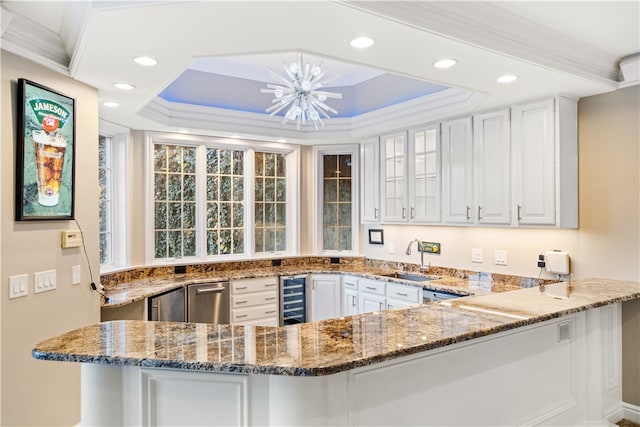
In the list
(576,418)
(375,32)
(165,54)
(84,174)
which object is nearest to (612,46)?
(375,32)

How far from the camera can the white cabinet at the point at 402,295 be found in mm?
3934

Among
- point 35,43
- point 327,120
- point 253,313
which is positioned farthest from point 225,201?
point 35,43

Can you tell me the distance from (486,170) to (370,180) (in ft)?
5.08

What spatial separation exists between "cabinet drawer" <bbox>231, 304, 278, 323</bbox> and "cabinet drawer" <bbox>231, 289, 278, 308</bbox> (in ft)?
0.15

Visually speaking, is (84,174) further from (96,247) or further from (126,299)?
(126,299)

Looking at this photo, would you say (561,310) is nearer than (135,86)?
Yes

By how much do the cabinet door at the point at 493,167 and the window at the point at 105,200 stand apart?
358 cm

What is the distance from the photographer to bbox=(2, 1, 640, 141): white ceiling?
1934 mm

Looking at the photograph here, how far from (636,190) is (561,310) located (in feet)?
4.69

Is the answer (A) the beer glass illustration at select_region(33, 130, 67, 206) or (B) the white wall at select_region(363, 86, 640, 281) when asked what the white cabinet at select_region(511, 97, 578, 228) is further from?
(A) the beer glass illustration at select_region(33, 130, 67, 206)

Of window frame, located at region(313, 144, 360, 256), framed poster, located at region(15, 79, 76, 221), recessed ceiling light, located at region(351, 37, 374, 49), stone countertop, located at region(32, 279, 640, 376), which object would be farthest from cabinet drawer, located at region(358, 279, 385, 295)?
framed poster, located at region(15, 79, 76, 221)

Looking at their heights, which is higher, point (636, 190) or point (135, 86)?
point (135, 86)

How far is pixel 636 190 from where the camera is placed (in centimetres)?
303

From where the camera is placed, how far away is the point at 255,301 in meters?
4.59
